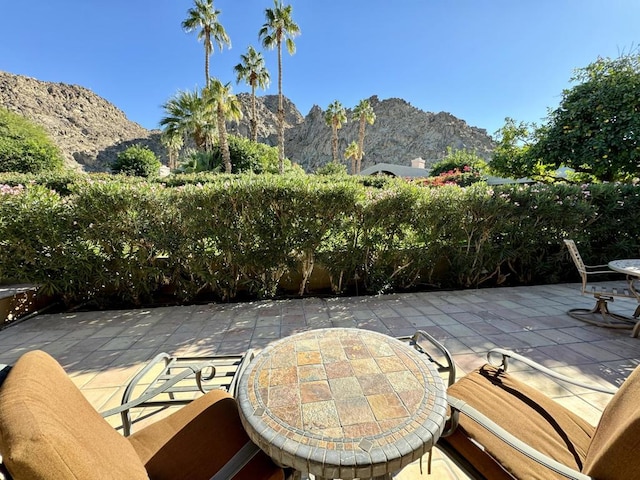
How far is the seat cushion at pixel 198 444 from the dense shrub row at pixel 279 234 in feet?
8.28

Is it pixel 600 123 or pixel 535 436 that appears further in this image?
pixel 600 123

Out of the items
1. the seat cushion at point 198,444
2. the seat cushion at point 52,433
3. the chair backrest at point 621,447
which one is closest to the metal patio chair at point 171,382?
the seat cushion at point 198,444

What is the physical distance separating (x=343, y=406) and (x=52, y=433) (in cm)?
79

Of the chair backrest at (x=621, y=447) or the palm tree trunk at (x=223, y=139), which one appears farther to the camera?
the palm tree trunk at (x=223, y=139)

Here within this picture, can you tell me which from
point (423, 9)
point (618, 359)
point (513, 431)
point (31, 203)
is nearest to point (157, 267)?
point (31, 203)

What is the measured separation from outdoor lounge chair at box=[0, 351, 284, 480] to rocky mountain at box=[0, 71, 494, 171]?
134 ft

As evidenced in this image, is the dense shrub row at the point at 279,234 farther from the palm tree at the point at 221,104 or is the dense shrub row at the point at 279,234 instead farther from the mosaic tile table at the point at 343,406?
the palm tree at the point at 221,104

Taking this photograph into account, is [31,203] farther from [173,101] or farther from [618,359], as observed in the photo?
[173,101]

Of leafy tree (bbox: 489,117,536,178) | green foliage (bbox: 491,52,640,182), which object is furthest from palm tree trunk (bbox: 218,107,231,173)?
green foliage (bbox: 491,52,640,182)

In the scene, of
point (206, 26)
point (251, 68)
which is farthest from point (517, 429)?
point (251, 68)

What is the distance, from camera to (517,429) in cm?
118

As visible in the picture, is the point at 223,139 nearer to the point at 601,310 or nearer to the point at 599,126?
the point at 599,126

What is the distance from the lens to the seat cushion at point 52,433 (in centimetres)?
57

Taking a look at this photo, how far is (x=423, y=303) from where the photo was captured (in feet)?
12.5
